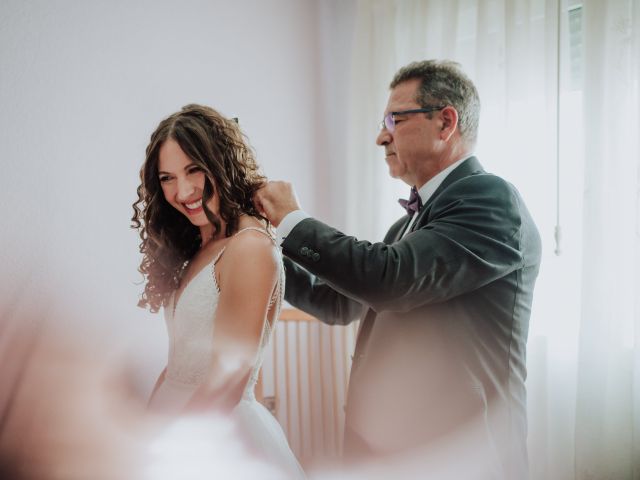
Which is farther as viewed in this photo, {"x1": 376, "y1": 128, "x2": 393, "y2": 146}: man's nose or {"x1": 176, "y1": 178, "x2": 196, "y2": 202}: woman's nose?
{"x1": 376, "y1": 128, "x2": 393, "y2": 146}: man's nose

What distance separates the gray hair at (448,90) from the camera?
142 cm

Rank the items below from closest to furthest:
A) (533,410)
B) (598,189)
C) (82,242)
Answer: (82,242) → (598,189) → (533,410)

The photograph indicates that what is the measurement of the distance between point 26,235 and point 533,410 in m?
1.91

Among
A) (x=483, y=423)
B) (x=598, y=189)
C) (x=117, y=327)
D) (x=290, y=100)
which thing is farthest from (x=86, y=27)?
(x=598, y=189)

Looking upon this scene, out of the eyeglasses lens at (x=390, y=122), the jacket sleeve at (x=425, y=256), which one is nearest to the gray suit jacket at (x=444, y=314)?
the jacket sleeve at (x=425, y=256)

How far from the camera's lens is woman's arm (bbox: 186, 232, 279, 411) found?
109cm

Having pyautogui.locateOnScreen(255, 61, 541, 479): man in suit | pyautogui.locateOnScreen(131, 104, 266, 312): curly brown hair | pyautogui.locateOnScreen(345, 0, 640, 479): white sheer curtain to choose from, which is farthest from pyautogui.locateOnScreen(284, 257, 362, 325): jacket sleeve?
pyautogui.locateOnScreen(345, 0, 640, 479): white sheer curtain

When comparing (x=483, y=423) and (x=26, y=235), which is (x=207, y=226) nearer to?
(x=26, y=235)

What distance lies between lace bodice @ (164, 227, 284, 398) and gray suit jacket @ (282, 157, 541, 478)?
0.50 ft

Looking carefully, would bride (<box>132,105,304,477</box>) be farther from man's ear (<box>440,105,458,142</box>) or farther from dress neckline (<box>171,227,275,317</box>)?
man's ear (<box>440,105,458,142</box>)

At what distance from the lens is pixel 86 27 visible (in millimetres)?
1567

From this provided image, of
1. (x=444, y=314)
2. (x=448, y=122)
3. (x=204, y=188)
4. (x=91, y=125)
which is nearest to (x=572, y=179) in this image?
(x=448, y=122)

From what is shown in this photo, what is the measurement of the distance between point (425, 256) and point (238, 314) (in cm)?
43

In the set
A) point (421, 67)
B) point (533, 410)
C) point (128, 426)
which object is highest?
point (421, 67)
